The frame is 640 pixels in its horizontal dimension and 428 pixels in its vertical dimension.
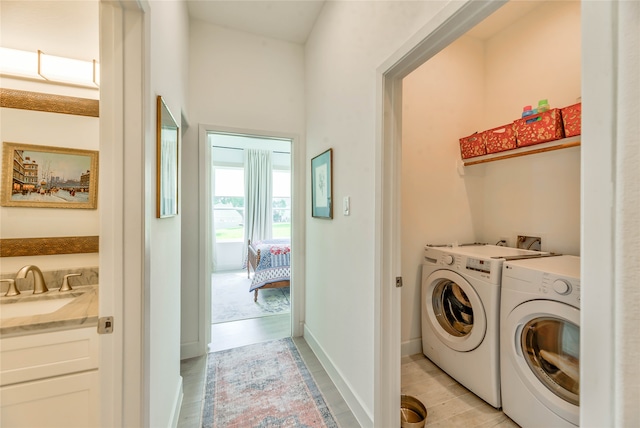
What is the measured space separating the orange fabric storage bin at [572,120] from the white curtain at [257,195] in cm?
495

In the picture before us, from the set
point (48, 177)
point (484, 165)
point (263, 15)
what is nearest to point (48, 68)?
point (48, 177)

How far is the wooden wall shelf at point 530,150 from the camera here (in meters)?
1.72

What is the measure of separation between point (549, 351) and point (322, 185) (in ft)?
5.81

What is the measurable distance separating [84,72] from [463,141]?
2795 mm

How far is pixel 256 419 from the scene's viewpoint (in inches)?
64.3

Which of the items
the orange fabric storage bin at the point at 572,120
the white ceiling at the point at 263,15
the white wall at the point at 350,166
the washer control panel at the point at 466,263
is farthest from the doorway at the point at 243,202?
the orange fabric storage bin at the point at 572,120

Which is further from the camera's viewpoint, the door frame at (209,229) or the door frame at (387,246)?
the door frame at (209,229)

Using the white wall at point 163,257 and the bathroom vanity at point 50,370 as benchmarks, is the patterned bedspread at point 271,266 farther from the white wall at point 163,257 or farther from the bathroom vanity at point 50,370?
the bathroom vanity at point 50,370

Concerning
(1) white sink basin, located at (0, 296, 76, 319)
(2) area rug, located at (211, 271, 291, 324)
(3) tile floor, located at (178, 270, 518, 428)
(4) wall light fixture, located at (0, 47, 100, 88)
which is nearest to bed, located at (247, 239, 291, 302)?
(2) area rug, located at (211, 271, 291, 324)

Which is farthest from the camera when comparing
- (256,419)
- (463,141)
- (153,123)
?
(463,141)

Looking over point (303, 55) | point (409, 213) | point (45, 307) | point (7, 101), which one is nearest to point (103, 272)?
point (45, 307)

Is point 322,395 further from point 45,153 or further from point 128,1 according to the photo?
point 128,1

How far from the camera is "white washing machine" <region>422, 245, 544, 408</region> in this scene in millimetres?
1680

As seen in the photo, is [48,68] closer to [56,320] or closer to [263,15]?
[56,320]
